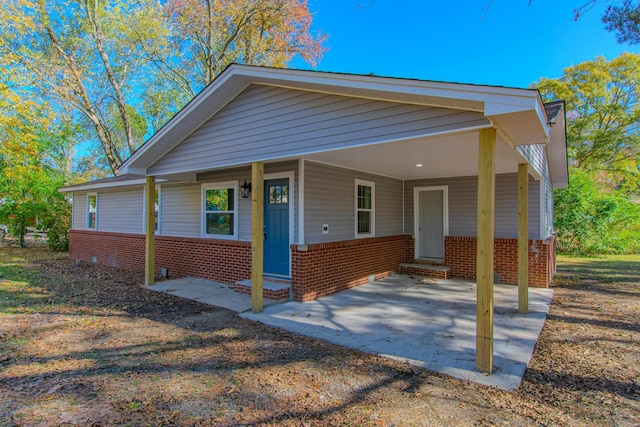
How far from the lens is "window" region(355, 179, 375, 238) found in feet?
26.2

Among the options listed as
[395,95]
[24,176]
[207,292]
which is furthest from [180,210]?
[24,176]

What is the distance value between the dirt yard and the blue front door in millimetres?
1582

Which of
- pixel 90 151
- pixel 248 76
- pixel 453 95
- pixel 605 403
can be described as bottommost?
pixel 605 403

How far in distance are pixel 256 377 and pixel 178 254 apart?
6.40m

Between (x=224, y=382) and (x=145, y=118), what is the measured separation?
26.5 m

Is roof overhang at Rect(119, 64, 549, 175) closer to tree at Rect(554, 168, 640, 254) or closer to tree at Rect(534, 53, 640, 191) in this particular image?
tree at Rect(554, 168, 640, 254)

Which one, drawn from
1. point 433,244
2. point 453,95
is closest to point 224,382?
point 453,95

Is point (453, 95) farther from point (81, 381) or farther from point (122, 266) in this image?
point (122, 266)

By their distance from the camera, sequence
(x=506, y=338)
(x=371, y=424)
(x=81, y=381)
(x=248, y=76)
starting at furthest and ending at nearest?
1. (x=248, y=76)
2. (x=506, y=338)
3. (x=81, y=381)
4. (x=371, y=424)

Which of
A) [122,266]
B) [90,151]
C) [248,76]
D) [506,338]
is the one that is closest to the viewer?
[506,338]

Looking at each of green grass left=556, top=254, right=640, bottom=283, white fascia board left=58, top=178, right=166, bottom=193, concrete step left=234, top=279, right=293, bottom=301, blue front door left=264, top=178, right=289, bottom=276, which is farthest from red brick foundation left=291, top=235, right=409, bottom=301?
white fascia board left=58, top=178, right=166, bottom=193

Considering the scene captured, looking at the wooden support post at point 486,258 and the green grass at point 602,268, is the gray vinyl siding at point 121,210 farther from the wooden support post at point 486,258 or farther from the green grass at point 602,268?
the green grass at point 602,268

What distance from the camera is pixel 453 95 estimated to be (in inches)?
136

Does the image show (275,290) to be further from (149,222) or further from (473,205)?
(473,205)
